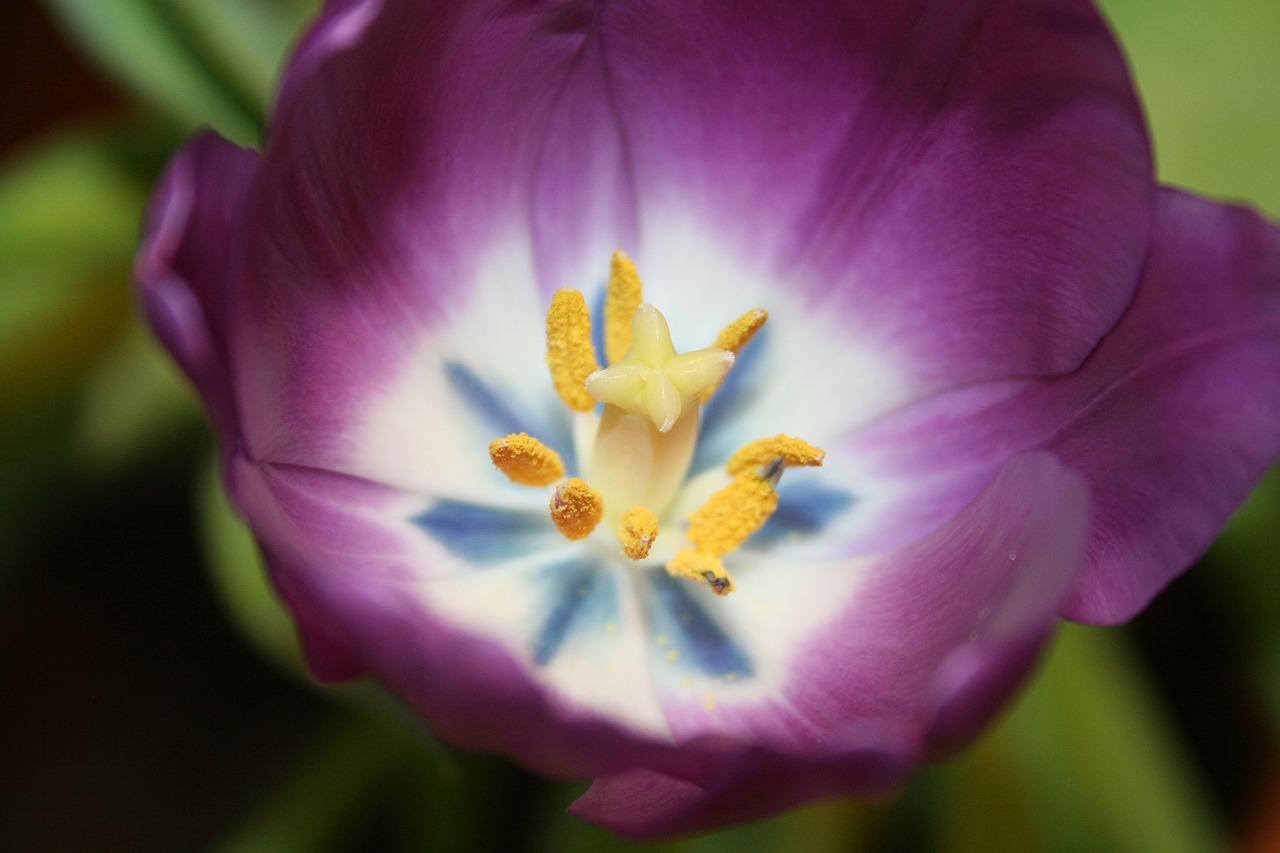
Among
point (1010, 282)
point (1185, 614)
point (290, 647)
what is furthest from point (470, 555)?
point (1185, 614)

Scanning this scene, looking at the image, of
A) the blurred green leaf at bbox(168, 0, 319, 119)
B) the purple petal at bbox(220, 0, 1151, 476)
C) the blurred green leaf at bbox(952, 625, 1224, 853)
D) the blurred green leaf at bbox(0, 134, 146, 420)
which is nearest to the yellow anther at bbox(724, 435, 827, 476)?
the purple petal at bbox(220, 0, 1151, 476)

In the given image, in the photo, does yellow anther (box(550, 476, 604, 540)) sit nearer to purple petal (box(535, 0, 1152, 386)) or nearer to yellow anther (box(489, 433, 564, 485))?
yellow anther (box(489, 433, 564, 485))

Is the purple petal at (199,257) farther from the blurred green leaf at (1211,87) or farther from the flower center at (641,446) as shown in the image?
the blurred green leaf at (1211,87)

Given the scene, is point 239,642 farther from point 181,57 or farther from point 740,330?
point 740,330

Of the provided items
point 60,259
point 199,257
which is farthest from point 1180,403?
point 60,259

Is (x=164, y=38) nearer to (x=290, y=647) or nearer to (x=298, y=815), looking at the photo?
(x=290, y=647)

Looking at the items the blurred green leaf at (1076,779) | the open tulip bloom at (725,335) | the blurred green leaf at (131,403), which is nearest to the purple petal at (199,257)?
the open tulip bloom at (725,335)
